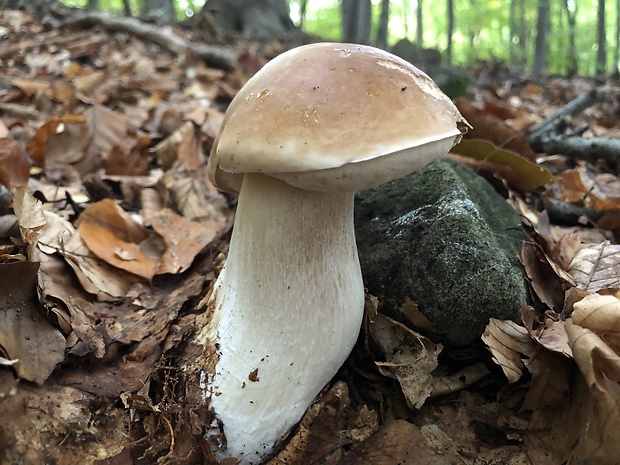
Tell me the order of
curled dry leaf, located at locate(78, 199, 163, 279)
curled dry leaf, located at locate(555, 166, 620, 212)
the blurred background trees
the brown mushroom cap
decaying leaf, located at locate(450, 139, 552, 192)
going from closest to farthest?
the brown mushroom cap
curled dry leaf, located at locate(78, 199, 163, 279)
decaying leaf, located at locate(450, 139, 552, 192)
curled dry leaf, located at locate(555, 166, 620, 212)
the blurred background trees

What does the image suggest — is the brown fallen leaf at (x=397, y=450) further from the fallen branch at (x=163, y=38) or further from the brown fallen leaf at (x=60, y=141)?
the fallen branch at (x=163, y=38)

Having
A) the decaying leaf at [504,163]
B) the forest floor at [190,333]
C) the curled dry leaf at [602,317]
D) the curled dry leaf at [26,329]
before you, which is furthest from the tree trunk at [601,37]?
the curled dry leaf at [26,329]

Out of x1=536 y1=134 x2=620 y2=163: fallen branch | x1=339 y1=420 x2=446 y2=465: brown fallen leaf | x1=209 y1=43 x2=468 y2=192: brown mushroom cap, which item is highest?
x1=209 y1=43 x2=468 y2=192: brown mushroom cap

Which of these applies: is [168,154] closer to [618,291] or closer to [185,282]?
[185,282]

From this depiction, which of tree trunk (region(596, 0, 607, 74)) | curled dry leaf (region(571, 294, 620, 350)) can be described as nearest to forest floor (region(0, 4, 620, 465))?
curled dry leaf (region(571, 294, 620, 350))

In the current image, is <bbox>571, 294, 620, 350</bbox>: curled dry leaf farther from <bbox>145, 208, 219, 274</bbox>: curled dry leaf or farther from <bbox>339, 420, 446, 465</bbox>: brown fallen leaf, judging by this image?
<bbox>145, 208, 219, 274</bbox>: curled dry leaf

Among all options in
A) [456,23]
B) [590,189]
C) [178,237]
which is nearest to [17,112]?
[178,237]

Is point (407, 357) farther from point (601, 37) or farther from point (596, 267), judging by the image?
point (601, 37)

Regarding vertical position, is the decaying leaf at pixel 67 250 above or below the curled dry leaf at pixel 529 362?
above
